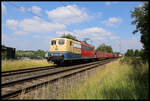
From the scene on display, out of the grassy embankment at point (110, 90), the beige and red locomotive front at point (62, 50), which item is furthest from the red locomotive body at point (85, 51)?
the grassy embankment at point (110, 90)

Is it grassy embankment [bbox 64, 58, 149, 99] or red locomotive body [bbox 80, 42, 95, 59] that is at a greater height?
red locomotive body [bbox 80, 42, 95, 59]

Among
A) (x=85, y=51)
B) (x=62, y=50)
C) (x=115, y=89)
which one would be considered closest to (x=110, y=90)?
(x=115, y=89)

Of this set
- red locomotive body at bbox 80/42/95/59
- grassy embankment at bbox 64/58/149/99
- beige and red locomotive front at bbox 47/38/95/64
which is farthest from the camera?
red locomotive body at bbox 80/42/95/59

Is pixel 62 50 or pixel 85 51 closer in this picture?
pixel 62 50

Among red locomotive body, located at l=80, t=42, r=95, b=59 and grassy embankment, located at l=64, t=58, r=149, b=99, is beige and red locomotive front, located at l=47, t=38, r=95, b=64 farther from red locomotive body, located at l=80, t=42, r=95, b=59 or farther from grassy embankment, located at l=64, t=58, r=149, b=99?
grassy embankment, located at l=64, t=58, r=149, b=99

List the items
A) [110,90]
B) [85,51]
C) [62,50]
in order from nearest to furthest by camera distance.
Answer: [110,90], [62,50], [85,51]

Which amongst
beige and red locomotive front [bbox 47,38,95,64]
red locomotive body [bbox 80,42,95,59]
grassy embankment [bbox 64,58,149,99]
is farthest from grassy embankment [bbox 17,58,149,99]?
red locomotive body [bbox 80,42,95,59]

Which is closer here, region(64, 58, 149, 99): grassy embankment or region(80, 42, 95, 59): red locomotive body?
region(64, 58, 149, 99): grassy embankment

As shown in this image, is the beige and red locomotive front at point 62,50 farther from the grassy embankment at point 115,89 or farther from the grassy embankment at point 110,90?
the grassy embankment at point 115,89

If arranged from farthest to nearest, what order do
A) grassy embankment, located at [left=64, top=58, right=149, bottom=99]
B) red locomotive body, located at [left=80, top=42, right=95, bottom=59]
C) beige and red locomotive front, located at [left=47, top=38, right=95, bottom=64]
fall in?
red locomotive body, located at [left=80, top=42, right=95, bottom=59] → beige and red locomotive front, located at [left=47, top=38, right=95, bottom=64] → grassy embankment, located at [left=64, top=58, right=149, bottom=99]

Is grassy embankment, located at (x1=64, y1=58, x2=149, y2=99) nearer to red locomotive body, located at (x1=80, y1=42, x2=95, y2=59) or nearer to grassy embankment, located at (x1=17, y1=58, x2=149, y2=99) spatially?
grassy embankment, located at (x1=17, y1=58, x2=149, y2=99)

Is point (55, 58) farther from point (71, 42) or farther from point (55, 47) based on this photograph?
point (71, 42)

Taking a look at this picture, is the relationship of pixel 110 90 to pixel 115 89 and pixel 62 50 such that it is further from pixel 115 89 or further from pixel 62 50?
pixel 62 50

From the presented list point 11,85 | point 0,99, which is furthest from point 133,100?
point 11,85
